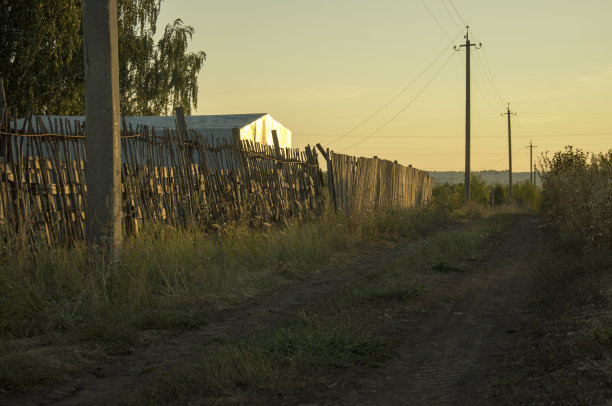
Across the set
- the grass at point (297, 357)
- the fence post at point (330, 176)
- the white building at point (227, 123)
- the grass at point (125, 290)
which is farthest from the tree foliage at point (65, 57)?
the grass at point (297, 357)

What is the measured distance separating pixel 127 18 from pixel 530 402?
25.3 meters

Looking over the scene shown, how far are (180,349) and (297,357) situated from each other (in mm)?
1095

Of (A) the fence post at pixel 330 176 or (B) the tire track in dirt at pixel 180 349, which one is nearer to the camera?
(B) the tire track in dirt at pixel 180 349

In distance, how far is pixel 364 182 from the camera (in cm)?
1583

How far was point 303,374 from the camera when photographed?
3879 mm

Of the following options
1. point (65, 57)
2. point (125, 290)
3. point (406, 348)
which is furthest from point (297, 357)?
point (65, 57)

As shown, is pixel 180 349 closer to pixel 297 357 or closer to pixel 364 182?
pixel 297 357

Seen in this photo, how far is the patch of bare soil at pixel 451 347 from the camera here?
11.9ft

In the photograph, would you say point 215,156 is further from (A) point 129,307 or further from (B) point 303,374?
(B) point 303,374

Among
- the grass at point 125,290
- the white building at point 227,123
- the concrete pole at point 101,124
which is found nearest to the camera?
the grass at point 125,290

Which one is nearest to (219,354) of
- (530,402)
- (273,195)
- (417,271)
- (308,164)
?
(530,402)

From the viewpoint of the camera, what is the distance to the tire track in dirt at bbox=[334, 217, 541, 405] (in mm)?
3621

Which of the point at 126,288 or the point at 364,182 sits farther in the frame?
the point at 364,182

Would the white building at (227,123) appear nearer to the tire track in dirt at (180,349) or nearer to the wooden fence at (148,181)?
the wooden fence at (148,181)
